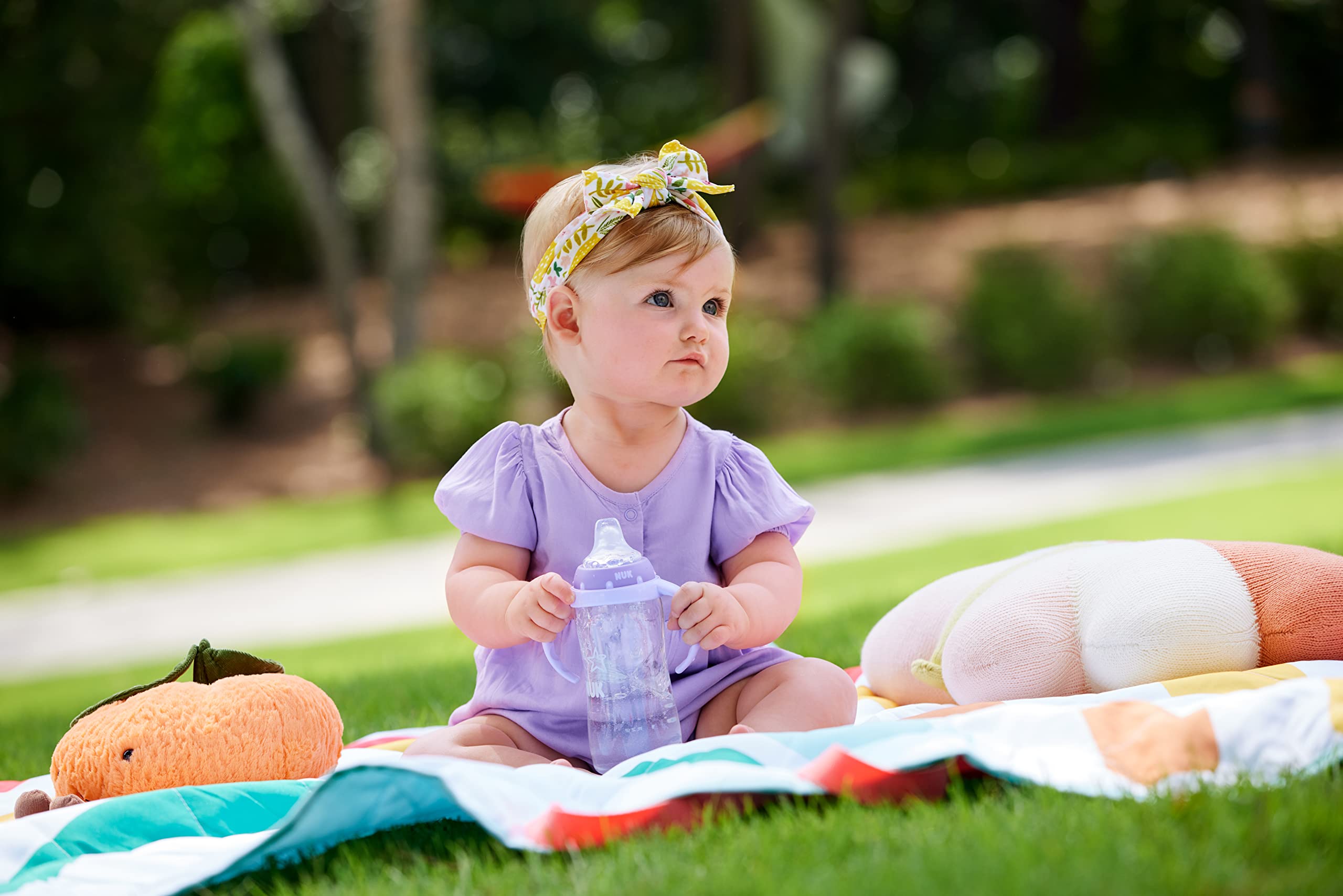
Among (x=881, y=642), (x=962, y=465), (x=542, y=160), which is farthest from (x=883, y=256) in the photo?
(x=881, y=642)

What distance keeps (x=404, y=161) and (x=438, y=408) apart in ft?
8.59

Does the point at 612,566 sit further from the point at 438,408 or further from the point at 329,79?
the point at 329,79

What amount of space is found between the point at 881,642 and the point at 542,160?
2018cm

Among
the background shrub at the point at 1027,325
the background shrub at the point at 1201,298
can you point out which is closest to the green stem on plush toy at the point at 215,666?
the background shrub at the point at 1027,325

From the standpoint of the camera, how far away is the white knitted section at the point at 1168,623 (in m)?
2.75

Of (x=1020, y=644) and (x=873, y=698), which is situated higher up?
(x=1020, y=644)

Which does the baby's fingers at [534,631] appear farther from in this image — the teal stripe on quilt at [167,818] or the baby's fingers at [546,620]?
the teal stripe on quilt at [167,818]

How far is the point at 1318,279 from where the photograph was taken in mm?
16297

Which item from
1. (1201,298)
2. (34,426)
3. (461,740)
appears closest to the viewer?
(461,740)

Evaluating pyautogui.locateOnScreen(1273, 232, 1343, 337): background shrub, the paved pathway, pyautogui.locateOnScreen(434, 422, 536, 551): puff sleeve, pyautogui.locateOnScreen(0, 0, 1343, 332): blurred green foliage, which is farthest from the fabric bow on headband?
pyautogui.locateOnScreen(1273, 232, 1343, 337): background shrub

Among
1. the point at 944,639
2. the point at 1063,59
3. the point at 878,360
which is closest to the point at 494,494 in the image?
the point at 944,639

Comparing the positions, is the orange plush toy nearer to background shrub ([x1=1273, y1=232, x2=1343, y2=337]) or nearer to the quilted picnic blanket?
the quilted picnic blanket

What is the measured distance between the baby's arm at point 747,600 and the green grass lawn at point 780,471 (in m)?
8.32

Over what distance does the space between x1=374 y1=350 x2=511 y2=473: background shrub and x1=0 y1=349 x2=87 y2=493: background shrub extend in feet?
12.1
